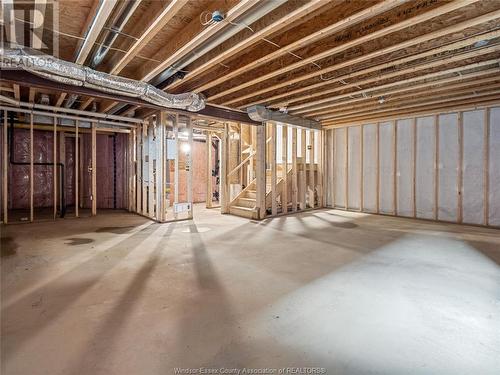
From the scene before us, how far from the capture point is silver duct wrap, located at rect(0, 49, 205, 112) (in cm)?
283

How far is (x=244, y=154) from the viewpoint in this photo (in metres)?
7.89

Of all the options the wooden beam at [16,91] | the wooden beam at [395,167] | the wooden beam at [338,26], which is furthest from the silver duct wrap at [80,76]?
the wooden beam at [395,167]

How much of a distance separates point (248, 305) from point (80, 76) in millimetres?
3279

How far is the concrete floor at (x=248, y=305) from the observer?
1.46 metres

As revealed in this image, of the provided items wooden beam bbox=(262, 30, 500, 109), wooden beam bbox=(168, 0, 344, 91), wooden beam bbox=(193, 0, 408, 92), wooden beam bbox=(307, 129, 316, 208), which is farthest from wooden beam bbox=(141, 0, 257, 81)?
wooden beam bbox=(307, 129, 316, 208)

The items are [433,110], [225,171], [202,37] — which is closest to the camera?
[202,37]

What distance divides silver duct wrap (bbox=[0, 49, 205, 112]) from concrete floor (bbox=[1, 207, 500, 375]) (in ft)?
7.01

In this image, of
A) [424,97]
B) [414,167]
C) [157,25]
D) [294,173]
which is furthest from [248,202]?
[157,25]

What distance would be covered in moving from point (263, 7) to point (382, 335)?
8.77ft

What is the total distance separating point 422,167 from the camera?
5965 millimetres

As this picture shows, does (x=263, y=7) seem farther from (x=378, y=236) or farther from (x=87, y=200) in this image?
(x=87, y=200)

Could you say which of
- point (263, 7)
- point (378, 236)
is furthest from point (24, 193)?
point (378, 236)

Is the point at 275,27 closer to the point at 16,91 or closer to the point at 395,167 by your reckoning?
the point at 16,91

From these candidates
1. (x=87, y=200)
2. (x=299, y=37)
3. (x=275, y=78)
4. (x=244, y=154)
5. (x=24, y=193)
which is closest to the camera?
(x=299, y=37)
